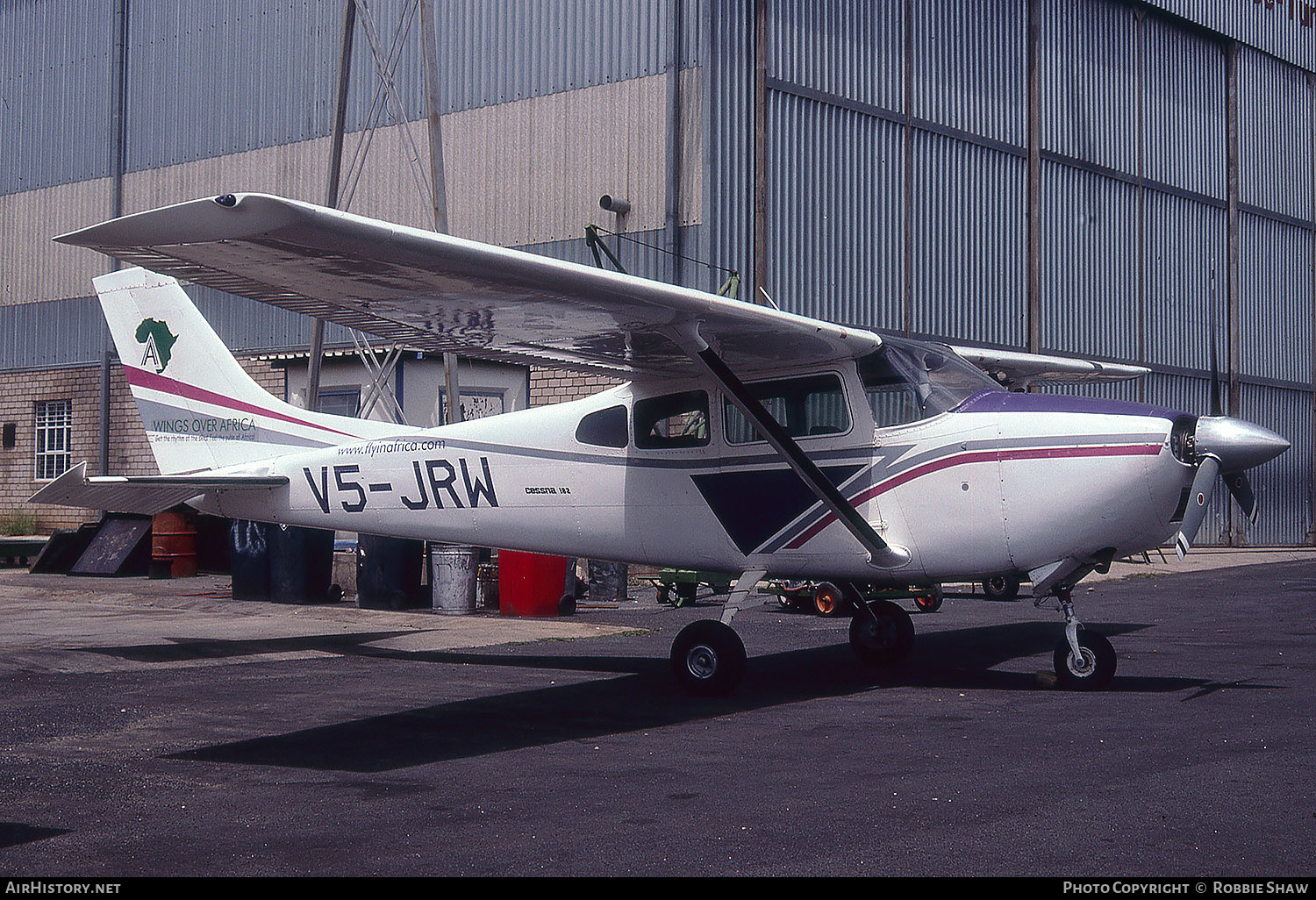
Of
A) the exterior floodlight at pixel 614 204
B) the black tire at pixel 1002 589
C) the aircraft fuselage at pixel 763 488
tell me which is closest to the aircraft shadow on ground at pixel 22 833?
the aircraft fuselage at pixel 763 488

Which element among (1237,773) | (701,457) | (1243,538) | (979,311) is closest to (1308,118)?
(1243,538)

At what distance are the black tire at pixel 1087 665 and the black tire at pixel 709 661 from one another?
2.22m

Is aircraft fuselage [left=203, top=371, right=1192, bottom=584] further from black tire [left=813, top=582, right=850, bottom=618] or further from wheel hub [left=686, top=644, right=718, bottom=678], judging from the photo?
black tire [left=813, top=582, right=850, bottom=618]

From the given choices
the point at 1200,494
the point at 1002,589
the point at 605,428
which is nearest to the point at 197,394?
the point at 605,428

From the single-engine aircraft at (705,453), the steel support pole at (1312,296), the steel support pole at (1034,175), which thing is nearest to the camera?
the single-engine aircraft at (705,453)

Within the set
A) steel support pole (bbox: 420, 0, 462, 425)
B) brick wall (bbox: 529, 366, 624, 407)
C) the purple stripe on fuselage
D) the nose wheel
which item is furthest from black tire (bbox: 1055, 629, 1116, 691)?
brick wall (bbox: 529, 366, 624, 407)

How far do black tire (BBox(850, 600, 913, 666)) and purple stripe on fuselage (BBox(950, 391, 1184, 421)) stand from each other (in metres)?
2.14

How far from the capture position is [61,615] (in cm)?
1429

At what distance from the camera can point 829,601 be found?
47.8ft

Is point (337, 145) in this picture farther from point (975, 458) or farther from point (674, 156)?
point (975, 458)

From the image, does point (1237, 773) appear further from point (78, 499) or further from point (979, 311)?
point (979, 311)

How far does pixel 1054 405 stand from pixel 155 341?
26.8 feet

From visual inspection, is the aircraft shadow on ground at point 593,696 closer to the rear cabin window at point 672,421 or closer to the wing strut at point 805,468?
the wing strut at point 805,468

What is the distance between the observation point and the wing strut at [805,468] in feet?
28.6
